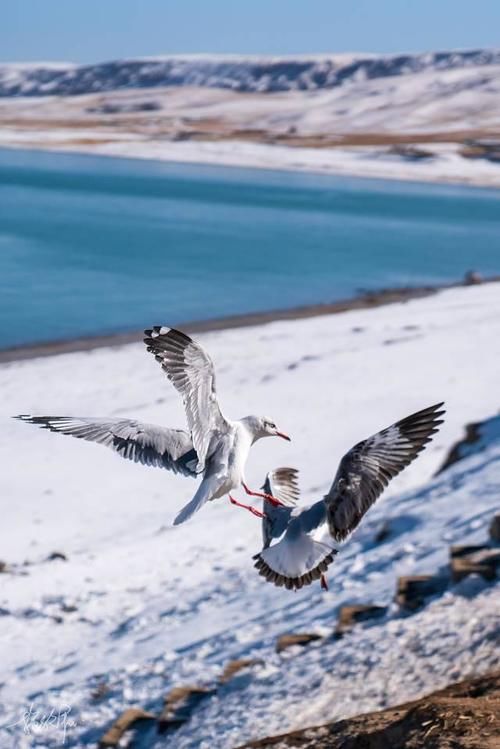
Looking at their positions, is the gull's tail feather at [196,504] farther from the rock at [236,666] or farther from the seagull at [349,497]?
the rock at [236,666]

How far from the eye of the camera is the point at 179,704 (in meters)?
8.10

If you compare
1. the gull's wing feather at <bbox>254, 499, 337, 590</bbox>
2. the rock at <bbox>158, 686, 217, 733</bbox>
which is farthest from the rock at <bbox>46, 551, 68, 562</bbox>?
the gull's wing feather at <bbox>254, 499, 337, 590</bbox>

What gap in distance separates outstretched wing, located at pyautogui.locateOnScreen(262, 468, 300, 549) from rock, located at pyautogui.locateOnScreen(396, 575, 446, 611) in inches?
137

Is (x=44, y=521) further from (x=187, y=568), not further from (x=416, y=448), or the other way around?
(x=416, y=448)

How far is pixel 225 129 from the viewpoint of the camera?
3994 inches

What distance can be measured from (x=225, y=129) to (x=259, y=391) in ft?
283

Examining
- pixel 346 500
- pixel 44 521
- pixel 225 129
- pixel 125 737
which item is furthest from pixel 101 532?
pixel 225 129

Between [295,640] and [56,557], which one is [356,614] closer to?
[295,640]

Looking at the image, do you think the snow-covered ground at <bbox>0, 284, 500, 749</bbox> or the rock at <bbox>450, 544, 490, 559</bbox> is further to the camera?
the rock at <bbox>450, 544, 490, 559</bbox>

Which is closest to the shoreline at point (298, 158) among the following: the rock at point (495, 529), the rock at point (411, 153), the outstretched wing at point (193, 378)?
the rock at point (411, 153)

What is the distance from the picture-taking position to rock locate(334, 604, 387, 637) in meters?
8.60

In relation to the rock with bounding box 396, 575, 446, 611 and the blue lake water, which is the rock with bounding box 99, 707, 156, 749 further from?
the blue lake water

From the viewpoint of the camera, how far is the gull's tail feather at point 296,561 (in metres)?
4.70

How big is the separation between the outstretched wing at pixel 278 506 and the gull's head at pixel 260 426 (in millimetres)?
371
